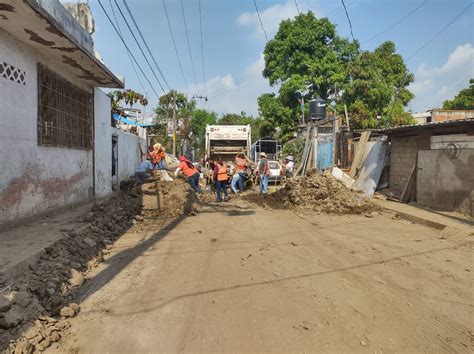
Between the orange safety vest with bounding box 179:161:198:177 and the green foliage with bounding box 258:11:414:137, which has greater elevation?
the green foliage with bounding box 258:11:414:137

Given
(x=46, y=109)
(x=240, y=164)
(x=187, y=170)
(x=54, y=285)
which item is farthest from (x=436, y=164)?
(x=54, y=285)

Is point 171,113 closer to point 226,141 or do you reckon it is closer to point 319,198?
point 226,141

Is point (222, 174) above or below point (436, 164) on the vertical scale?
below

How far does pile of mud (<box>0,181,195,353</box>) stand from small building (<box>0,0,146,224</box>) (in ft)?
3.72

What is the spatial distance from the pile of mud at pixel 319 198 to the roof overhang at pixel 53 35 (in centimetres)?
646

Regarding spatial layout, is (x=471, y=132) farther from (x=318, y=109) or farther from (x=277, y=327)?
(x=318, y=109)

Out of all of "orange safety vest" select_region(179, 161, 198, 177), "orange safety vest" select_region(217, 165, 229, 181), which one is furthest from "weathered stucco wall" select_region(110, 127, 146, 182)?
"orange safety vest" select_region(217, 165, 229, 181)

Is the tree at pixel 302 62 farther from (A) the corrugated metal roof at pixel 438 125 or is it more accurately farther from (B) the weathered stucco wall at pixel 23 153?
(B) the weathered stucco wall at pixel 23 153

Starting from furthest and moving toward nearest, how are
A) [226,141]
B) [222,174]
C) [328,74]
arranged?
[328,74], [226,141], [222,174]

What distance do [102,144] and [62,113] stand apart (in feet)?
11.0

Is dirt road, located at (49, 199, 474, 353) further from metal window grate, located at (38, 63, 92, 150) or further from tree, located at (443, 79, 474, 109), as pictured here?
tree, located at (443, 79, 474, 109)

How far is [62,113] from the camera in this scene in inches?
388

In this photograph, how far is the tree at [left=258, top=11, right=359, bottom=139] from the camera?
31.4 m

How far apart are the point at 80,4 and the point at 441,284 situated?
39.0ft
